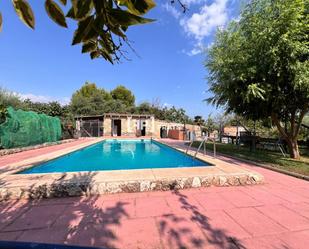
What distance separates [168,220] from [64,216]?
5.23 feet

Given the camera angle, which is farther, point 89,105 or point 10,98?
point 89,105

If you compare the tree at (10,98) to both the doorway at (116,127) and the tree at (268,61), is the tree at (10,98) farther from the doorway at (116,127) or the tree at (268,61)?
the tree at (268,61)

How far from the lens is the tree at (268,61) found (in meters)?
6.89

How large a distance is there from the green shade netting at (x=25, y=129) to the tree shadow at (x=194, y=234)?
9.59m

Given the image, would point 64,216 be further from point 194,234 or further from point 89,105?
point 89,105

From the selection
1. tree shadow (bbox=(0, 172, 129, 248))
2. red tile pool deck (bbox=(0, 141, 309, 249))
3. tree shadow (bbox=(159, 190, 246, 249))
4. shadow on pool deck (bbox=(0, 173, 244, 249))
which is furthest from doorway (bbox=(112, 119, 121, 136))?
tree shadow (bbox=(159, 190, 246, 249))

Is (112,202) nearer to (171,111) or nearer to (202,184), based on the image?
(202,184)

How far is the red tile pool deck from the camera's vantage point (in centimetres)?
271

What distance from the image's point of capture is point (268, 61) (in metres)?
7.20

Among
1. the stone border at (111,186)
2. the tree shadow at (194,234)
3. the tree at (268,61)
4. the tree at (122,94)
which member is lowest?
the tree shadow at (194,234)

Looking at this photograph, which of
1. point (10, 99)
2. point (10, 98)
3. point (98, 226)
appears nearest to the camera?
point (98, 226)

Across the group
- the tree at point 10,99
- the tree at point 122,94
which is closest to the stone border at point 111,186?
the tree at point 10,99

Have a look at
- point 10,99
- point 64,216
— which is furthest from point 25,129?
point 10,99

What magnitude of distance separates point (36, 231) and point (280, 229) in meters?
3.25
